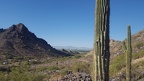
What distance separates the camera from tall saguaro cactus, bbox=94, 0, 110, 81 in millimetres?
8570

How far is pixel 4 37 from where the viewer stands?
4318 inches

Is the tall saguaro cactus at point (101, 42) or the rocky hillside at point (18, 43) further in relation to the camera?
the rocky hillside at point (18, 43)

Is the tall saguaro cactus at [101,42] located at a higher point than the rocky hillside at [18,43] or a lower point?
lower

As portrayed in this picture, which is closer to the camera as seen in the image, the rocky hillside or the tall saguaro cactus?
the tall saguaro cactus

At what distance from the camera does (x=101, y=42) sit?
8609 mm

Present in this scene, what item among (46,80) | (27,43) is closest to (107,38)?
(46,80)

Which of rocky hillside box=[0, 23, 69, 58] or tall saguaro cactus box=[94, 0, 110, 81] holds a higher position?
rocky hillside box=[0, 23, 69, 58]

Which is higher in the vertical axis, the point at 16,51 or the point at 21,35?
the point at 21,35

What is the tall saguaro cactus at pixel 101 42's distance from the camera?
28.1 feet

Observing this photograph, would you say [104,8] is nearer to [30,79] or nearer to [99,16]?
[99,16]

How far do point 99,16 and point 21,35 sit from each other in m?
108

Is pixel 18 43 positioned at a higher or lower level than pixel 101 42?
higher

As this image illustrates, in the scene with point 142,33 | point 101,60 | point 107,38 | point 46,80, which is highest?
point 142,33

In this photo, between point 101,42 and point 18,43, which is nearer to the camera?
point 101,42
